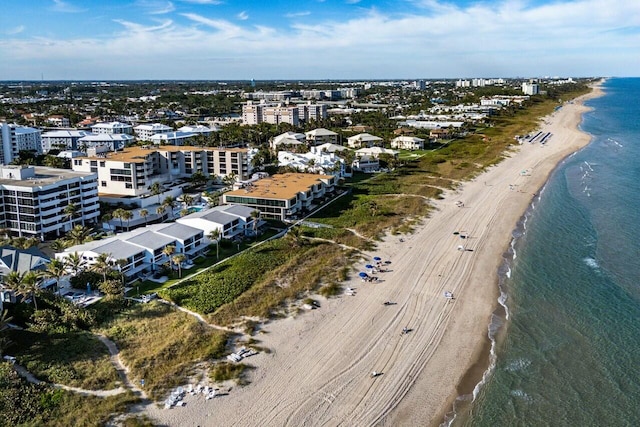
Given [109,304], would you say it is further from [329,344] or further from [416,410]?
[416,410]

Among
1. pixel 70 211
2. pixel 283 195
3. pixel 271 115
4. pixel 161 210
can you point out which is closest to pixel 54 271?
pixel 70 211

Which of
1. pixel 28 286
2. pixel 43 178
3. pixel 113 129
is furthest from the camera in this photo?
pixel 113 129

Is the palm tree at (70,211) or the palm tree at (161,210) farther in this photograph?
the palm tree at (161,210)

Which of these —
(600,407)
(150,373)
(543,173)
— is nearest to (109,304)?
(150,373)

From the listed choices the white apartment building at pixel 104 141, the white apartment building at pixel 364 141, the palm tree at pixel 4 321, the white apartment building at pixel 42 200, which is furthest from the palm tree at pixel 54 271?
the white apartment building at pixel 364 141

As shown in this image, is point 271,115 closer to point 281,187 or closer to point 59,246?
point 281,187

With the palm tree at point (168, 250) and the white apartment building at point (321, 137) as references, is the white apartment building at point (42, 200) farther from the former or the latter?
the white apartment building at point (321, 137)

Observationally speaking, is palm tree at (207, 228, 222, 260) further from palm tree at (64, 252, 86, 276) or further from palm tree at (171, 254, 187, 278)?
palm tree at (64, 252, 86, 276)
